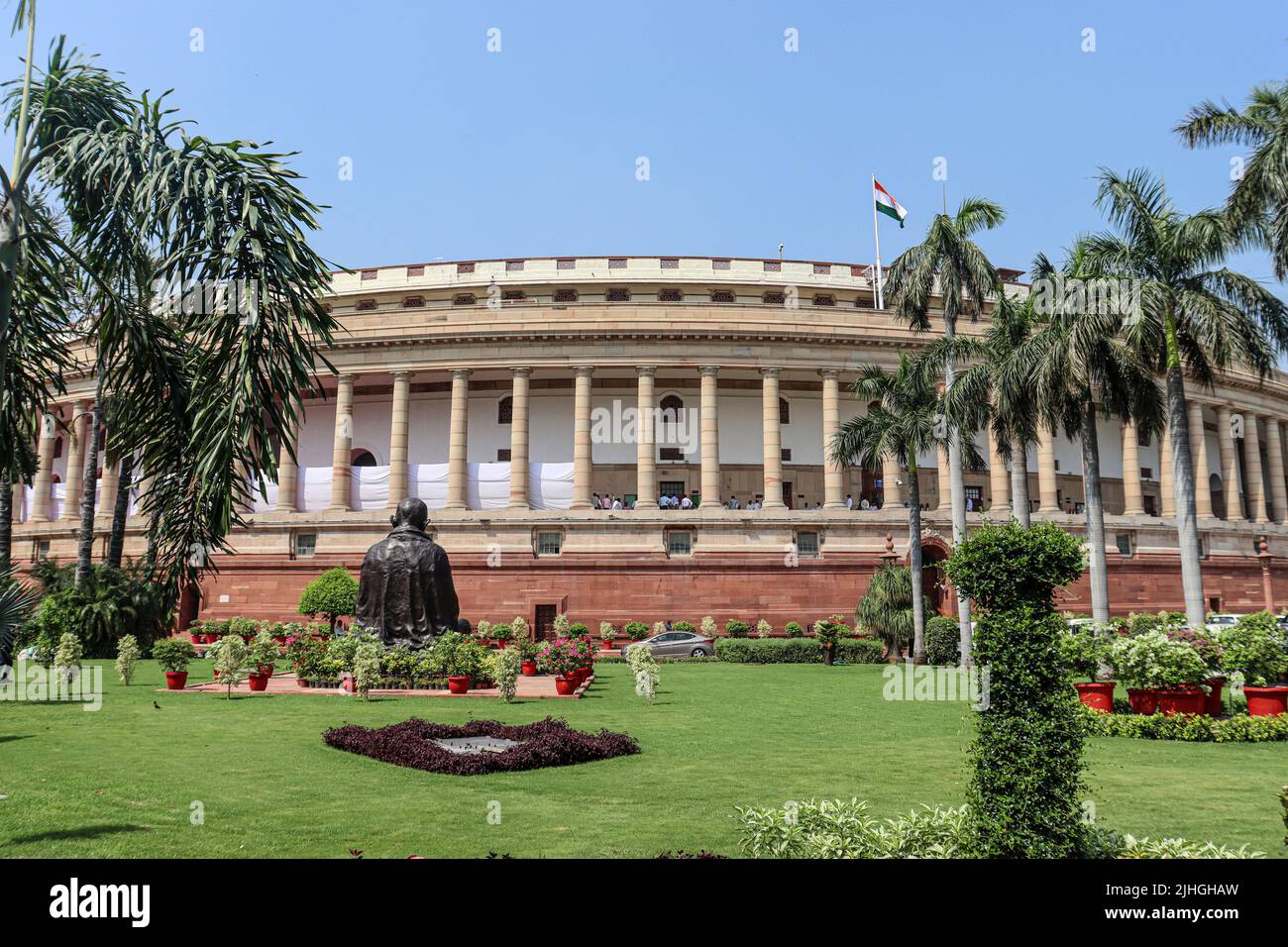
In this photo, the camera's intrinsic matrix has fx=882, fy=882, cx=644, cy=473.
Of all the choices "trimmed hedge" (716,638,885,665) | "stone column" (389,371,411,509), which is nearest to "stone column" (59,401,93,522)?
"stone column" (389,371,411,509)

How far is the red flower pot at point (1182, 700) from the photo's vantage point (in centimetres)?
1762

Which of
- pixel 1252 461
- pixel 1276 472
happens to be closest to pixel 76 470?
pixel 1252 461

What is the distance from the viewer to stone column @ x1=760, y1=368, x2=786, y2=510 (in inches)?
1876

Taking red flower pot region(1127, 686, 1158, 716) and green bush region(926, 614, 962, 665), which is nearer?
red flower pot region(1127, 686, 1158, 716)

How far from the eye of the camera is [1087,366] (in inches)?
1058

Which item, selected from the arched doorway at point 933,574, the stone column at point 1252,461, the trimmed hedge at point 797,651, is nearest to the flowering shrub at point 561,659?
the trimmed hedge at point 797,651

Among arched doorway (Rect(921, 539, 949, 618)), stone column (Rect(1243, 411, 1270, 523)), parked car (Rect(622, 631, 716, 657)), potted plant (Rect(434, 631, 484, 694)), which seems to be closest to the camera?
potted plant (Rect(434, 631, 484, 694))

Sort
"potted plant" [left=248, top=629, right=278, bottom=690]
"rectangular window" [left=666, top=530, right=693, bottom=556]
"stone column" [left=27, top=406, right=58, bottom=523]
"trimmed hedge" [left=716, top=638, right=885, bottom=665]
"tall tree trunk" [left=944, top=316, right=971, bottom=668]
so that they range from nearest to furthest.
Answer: "potted plant" [left=248, top=629, right=278, bottom=690] → "tall tree trunk" [left=944, top=316, right=971, bottom=668] → "trimmed hedge" [left=716, top=638, right=885, bottom=665] → "rectangular window" [left=666, top=530, right=693, bottom=556] → "stone column" [left=27, top=406, right=58, bottom=523]

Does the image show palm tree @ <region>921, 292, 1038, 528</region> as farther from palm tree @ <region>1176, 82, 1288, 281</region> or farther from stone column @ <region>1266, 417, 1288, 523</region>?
stone column @ <region>1266, 417, 1288, 523</region>

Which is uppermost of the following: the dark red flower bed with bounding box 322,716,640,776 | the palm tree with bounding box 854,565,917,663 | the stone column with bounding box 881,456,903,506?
the stone column with bounding box 881,456,903,506

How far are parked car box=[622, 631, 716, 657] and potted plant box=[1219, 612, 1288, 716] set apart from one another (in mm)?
21697

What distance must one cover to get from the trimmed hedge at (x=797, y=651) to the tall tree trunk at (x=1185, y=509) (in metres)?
12.6
